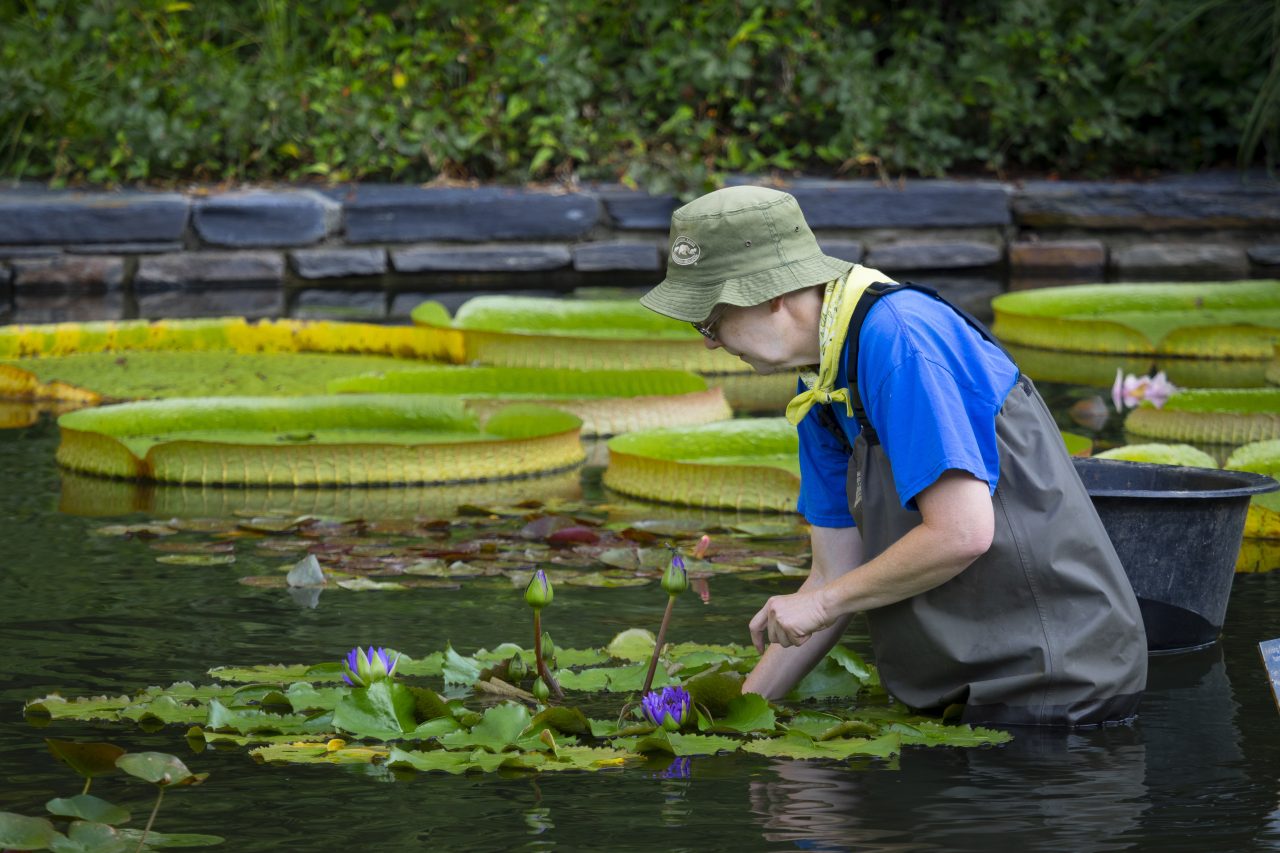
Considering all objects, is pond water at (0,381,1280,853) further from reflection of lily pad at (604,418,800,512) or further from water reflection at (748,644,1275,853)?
reflection of lily pad at (604,418,800,512)

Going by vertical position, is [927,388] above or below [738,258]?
below

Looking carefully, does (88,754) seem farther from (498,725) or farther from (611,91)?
(611,91)

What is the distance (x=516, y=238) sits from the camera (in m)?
8.69

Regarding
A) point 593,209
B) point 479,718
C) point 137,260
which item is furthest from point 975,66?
point 479,718

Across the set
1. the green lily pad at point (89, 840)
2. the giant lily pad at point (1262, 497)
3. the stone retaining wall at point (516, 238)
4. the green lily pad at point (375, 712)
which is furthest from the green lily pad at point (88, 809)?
the stone retaining wall at point (516, 238)

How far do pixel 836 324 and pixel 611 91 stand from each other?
24.7ft

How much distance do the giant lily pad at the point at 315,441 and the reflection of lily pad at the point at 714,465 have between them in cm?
26

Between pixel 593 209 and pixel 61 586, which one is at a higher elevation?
pixel 593 209

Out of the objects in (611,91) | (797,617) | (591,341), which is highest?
(611,91)

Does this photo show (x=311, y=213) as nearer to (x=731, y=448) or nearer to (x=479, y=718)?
(x=731, y=448)

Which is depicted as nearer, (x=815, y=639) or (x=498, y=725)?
(x=498, y=725)

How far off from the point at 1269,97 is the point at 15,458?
20.5 feet

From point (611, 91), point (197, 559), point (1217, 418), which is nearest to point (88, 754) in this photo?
point (197, 559)

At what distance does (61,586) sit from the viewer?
11.6 feet
